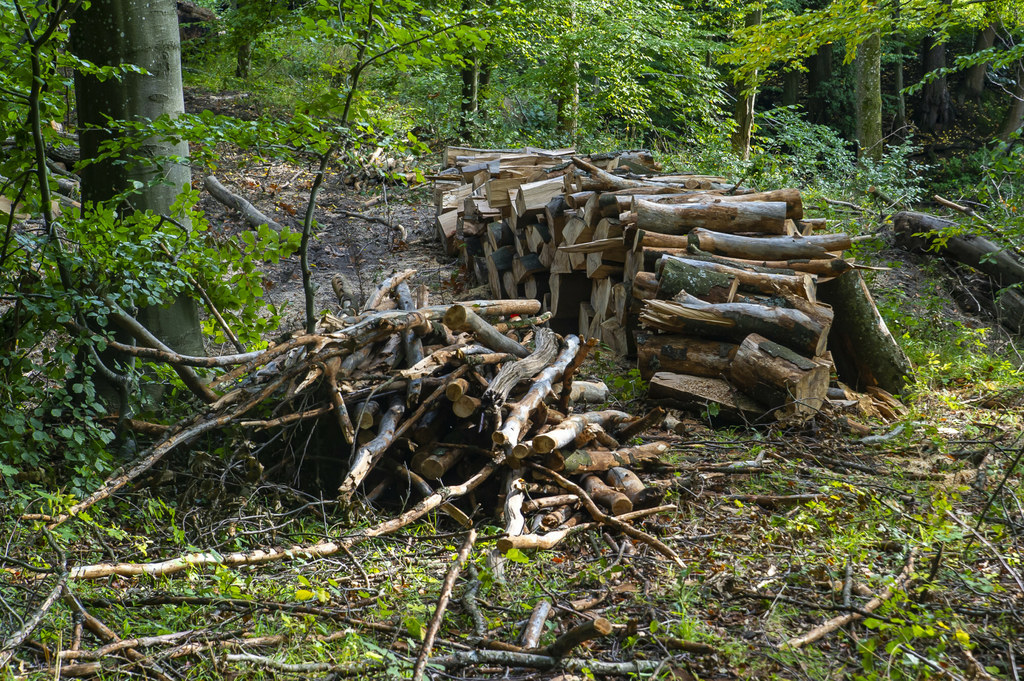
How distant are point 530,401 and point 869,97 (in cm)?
1278

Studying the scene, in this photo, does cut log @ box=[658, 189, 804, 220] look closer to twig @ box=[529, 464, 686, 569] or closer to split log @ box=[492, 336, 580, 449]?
split log @ box=[492, 336, 580, 449]

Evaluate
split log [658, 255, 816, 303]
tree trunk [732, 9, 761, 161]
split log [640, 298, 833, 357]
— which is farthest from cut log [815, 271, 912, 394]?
tree trunk [732, 9, 761, 161]

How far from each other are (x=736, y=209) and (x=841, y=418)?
7.22ft

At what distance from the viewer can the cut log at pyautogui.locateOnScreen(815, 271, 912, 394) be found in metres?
6.01

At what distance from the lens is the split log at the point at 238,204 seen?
1006 centimetres

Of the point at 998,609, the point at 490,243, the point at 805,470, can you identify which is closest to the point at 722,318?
the point at 805,470

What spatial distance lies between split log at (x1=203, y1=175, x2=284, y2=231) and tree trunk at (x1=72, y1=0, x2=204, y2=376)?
5.46 m

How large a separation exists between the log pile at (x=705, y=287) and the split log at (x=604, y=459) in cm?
118

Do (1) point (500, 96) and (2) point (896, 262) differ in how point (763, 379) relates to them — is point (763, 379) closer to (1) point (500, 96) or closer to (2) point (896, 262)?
(2) point (896, 262)

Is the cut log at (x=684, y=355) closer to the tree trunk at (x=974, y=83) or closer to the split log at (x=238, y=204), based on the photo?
the split log at (x=238, y=204)

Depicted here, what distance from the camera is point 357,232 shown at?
1095 centimetres

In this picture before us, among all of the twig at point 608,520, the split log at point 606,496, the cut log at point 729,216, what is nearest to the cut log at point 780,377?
the cut log at point 729,216

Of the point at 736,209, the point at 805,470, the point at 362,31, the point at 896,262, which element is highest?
the point at 362,31

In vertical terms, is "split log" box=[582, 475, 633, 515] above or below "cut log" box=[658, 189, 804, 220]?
below
